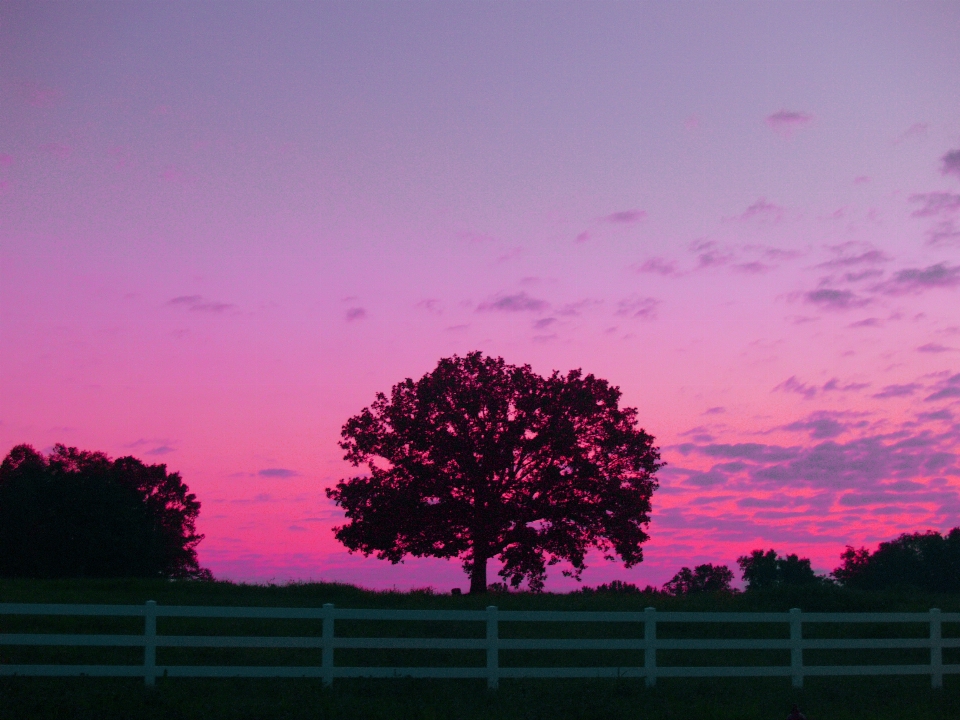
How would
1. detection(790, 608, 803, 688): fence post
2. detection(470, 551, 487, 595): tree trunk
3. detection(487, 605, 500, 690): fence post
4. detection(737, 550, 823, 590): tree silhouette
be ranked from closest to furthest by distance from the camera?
detection(487, 605, 500, 690): fence post → detection(790, 608, 803, 688): fence post → detection(470, 551, 487, 595): tree trunk → detection(737, 550, 823, 590): tree silhouette

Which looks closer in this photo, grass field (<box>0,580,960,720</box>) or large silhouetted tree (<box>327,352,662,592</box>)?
grass field (<box>0,580,960,720</box>)

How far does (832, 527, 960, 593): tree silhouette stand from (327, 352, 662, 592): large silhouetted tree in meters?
29.3

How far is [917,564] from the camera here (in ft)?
233

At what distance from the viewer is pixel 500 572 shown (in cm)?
4434

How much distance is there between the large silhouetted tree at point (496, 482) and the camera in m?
43.7

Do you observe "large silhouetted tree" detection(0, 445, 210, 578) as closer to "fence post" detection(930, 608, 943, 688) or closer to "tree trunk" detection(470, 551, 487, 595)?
"tree trunk" detection(470, 551, 487, 595)

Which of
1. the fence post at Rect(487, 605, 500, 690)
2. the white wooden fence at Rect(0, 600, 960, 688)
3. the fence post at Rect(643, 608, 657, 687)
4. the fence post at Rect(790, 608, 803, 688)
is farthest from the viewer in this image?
the fence post at Rect(790, 608, 803, 688)

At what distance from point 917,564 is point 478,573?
40.6 meters

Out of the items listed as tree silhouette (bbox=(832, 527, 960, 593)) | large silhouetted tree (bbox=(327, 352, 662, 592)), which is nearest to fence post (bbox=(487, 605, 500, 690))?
large silhouetted tree (bbox=(327, 352, 662, 592))

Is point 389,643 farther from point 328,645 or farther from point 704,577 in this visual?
point 704,577

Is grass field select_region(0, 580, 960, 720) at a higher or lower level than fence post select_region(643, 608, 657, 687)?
lower

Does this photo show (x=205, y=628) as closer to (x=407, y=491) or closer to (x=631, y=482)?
(x=407, y=491)

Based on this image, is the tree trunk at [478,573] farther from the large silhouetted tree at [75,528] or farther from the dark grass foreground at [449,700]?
the dark grass foreground at [449,700]

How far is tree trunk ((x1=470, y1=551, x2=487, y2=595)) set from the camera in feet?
143
